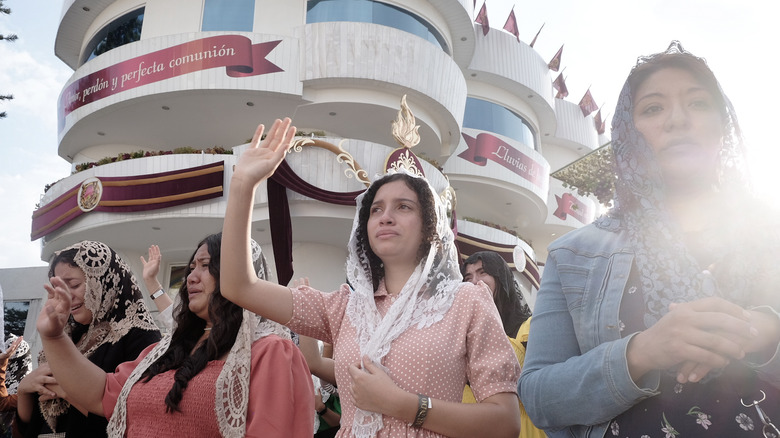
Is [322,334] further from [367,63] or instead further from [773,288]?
[367,63]

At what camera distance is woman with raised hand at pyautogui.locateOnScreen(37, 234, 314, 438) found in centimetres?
225

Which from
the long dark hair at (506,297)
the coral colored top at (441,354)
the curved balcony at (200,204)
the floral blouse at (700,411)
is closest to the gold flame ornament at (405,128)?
the curved balcony at (200,204)

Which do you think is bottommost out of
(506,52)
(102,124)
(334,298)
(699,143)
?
(334,298)

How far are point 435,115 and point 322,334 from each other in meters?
11.8

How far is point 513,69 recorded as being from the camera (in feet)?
58.3

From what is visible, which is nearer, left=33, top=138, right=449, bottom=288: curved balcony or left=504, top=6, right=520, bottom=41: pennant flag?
left=33, top=138, right=449, bottom=288: curved balcony

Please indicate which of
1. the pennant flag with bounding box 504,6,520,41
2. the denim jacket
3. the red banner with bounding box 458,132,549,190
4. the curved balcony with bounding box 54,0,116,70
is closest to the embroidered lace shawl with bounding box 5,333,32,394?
the denim jacket

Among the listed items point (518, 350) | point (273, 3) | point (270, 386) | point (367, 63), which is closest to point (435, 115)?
point (367, 63)

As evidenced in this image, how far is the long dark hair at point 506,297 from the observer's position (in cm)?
367

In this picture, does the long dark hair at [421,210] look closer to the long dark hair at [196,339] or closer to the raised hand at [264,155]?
the raised hand at [264,155]

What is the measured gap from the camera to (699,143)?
145cm

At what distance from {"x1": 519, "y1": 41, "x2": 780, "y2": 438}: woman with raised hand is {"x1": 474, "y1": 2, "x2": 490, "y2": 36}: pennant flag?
17611 mm

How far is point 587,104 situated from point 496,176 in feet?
29.0

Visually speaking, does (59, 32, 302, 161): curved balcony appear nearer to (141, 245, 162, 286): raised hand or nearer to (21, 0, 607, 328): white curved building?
(21, 0, 607, 328): white curved building
